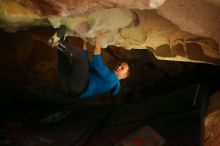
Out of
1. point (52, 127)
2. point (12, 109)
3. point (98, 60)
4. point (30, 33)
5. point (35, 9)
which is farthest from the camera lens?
point (30, 33)

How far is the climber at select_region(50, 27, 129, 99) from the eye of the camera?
2.88m

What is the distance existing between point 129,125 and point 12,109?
209cm

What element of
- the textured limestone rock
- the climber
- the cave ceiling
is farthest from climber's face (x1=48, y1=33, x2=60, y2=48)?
the textured limestone rock

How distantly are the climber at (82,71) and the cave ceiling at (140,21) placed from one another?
0.19 m

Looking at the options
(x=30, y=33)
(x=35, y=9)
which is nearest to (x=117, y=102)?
(x=30, y=33)

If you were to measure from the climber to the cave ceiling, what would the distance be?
194 millimetres

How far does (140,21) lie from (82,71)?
0.75m

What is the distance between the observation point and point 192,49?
3.18 m

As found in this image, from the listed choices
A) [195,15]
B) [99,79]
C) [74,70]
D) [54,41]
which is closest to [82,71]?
[74,70]

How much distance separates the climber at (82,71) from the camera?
288cm

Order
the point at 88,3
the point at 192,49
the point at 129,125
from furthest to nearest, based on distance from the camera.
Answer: the point at 129,125 → the point at 192,49 → the point at 88,3

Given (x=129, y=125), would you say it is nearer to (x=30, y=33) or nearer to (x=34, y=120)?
(x=34, y=120)

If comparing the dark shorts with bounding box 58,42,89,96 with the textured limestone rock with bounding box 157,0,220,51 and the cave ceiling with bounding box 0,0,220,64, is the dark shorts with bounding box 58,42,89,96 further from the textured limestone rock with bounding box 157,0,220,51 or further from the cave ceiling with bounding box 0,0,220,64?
the textured limestone rock with bounding box 157,0,220,51

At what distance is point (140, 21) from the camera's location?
3.05 metres
